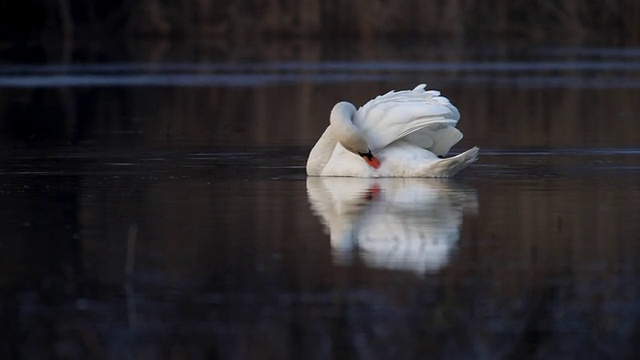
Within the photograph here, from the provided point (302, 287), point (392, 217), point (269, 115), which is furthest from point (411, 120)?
point (269, 115)

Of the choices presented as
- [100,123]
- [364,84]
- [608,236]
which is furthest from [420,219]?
[364,84]

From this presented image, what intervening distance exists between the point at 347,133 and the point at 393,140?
0.33 m

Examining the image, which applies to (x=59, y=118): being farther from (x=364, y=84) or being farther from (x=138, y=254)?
(x=138, y=254)

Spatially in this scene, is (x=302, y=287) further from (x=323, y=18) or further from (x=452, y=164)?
(x=323, y=18)

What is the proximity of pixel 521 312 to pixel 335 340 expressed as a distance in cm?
84

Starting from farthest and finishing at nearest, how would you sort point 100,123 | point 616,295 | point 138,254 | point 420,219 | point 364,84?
point 364,84 → point 100,123 → point 420,219 → point 138,254 → point 616,295

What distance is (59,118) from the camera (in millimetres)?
19547

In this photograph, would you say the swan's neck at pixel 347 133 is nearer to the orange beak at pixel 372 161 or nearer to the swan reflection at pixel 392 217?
the orange beak at pixel 372 161

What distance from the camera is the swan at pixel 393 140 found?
1205 centimetres

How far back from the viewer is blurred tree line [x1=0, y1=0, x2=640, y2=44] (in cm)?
4119

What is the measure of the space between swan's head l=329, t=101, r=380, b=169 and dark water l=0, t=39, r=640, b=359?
0.76ft

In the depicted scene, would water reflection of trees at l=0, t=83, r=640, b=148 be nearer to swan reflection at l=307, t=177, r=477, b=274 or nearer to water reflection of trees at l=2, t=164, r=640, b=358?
swan reflection at l=307, t=177, r=477, b=274

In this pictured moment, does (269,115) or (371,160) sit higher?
(371,160)

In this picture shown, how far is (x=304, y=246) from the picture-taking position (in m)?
8.76
